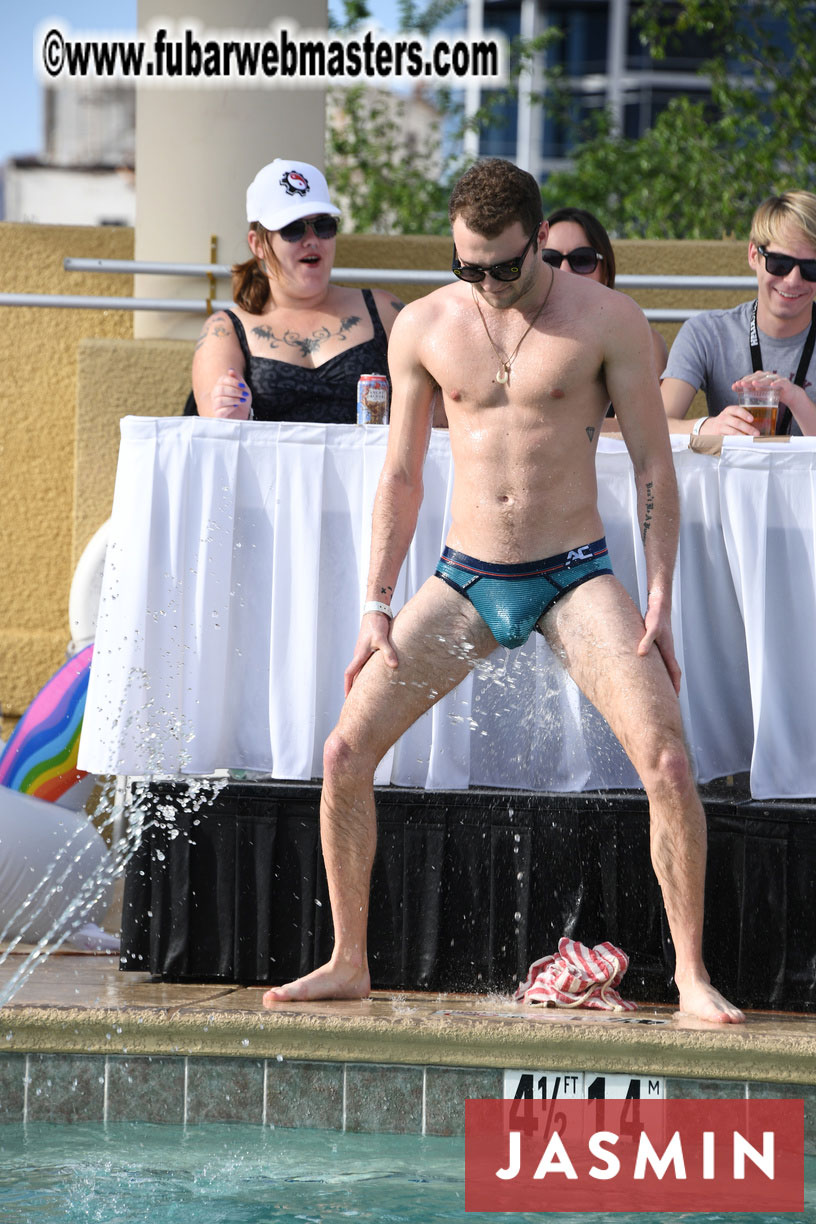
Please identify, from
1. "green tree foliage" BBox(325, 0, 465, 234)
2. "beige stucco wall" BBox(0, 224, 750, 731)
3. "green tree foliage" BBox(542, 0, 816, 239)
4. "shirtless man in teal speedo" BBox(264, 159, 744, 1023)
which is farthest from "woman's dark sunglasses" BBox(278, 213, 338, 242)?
"green tree foliage" BBox(325, 0, 465, 234)

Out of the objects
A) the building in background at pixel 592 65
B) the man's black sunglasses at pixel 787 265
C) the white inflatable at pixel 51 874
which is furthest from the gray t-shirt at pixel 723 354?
the building in background at pixel 592 65

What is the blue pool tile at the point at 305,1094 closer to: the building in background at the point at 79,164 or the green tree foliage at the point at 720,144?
the green tree foliage at the point at 720,144

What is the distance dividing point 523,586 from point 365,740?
0.52 m

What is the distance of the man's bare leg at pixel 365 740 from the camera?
357 cm

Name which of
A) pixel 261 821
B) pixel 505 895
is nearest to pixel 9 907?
pixel 261 821

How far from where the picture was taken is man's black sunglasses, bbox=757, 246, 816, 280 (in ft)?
14.1

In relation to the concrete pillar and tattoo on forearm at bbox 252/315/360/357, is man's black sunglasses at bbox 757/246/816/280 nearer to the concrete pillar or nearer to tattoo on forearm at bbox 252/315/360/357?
tattoo on forearm at bbox 252/315/360/357

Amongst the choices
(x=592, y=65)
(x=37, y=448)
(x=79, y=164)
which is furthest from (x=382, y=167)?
(x=592, y=65)

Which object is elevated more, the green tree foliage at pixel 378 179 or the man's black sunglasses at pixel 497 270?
the green tree foliage at pixel 378 179

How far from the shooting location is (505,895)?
3916 millimetres

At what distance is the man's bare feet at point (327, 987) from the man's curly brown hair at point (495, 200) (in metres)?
1.76

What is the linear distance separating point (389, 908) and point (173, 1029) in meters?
0.81

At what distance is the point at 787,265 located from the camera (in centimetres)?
431

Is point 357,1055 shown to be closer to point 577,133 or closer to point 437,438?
point 437,438
